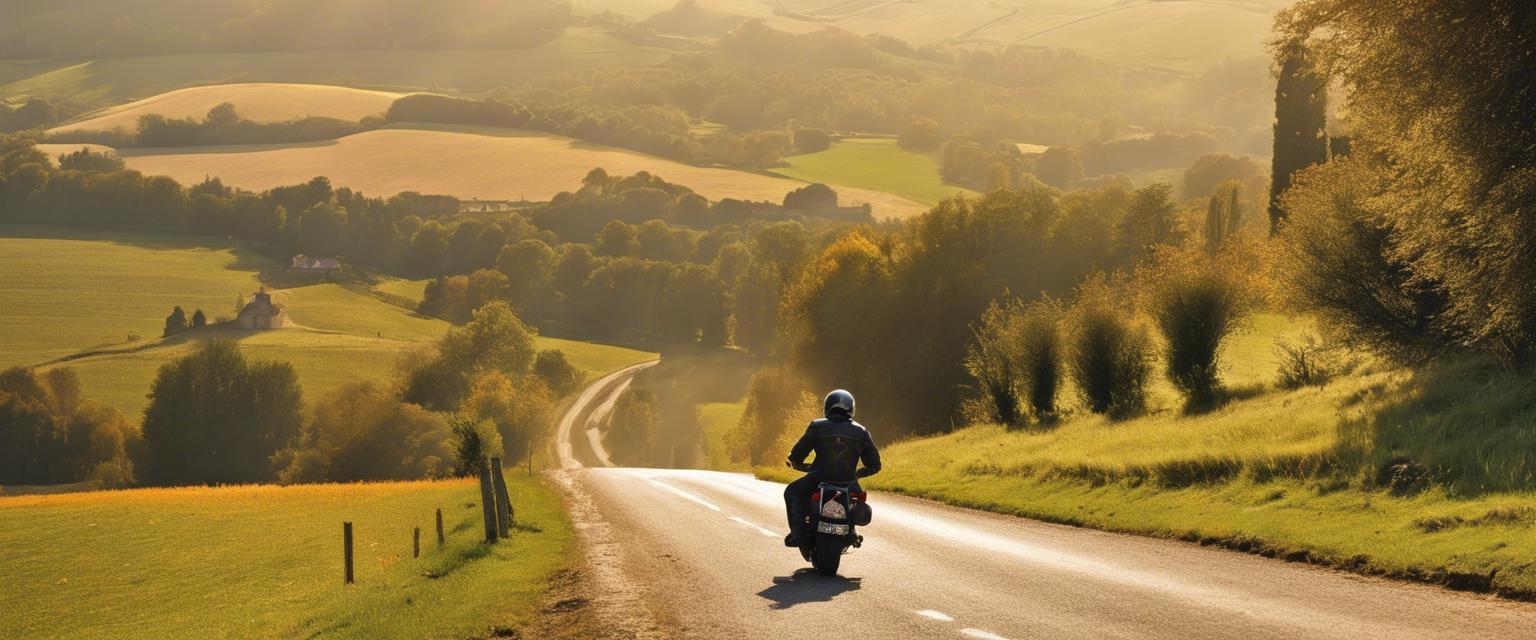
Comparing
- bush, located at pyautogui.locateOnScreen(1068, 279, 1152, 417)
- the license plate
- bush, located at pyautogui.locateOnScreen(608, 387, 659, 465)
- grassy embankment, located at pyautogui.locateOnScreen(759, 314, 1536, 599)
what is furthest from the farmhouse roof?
the license plate

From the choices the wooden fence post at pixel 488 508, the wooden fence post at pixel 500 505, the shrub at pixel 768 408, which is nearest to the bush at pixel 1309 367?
the wooden fence post at pixel 500 505

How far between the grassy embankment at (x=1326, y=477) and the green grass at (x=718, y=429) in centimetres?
7330

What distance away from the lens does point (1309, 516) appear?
23.3m

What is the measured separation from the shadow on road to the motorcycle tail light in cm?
88

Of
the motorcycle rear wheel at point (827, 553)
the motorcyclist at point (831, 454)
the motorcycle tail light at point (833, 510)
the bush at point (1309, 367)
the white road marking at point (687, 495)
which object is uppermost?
the bush at point (1309, 367)

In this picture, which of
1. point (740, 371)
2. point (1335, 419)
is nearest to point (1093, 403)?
point (1335, 419)

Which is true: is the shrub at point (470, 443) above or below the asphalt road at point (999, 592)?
above

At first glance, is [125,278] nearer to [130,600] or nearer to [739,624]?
[130,600]

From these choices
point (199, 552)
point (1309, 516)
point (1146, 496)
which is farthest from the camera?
point (199, 552)

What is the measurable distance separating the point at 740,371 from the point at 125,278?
85058 mm

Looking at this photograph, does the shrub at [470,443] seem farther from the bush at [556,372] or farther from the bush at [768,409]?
the bush at [556,372]

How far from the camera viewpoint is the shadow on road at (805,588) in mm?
17297

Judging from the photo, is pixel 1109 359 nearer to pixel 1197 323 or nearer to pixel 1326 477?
pixel 1197 323

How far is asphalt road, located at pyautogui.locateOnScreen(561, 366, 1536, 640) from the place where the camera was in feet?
47.8
